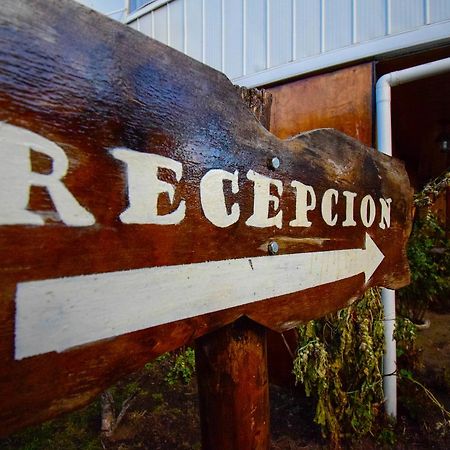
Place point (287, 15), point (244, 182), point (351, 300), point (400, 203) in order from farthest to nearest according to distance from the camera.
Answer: point (287, 15), point (400, 203), point (351, 300), point (244, 182)

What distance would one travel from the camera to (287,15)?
2.56 meters

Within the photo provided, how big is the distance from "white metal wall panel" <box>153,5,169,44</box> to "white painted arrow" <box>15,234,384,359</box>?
10.9ft

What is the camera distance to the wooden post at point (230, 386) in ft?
2.41

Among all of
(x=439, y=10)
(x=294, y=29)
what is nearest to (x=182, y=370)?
Answer: (x=294, y=29)

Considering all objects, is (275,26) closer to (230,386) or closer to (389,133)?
(389,133)

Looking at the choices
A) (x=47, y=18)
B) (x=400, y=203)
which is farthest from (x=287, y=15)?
(x=47, y=18)

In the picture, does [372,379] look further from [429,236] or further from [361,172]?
[429,236]

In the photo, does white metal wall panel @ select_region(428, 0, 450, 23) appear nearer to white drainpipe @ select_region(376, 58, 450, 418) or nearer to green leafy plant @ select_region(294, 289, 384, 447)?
white drainpipe @ select_region(376, 58, 450, 418)

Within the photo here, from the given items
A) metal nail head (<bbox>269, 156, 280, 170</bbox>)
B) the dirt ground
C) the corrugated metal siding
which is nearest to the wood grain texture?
the corrugated metal siding

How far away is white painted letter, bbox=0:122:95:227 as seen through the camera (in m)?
0.36

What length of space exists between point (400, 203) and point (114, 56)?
113 cm

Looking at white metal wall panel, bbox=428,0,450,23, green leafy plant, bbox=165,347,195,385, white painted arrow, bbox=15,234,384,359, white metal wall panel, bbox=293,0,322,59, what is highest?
white metal wall panel, bbox=293,0,322,59

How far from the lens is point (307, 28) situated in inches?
98.5

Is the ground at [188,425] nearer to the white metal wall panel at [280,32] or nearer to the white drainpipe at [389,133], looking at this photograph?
the white drainpipe at [389,133]
